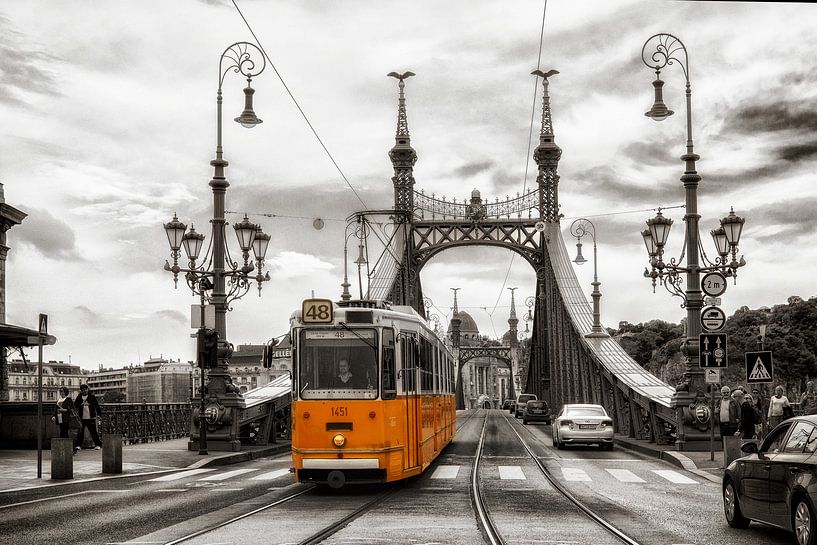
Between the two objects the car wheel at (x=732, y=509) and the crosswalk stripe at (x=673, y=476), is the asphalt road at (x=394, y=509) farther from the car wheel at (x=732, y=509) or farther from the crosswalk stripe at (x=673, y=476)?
the car wheel at (x=732, y=509)

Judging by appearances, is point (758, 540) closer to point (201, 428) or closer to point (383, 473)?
point (383, 473)

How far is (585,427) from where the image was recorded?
93.6 feet

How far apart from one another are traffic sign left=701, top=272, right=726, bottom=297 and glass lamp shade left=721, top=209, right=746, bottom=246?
46.7 inches

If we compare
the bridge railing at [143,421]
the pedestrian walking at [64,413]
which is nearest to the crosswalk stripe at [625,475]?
the pedestrian walking at [64,413]

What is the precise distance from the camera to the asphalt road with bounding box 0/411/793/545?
10.9 m

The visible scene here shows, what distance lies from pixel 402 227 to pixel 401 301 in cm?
630

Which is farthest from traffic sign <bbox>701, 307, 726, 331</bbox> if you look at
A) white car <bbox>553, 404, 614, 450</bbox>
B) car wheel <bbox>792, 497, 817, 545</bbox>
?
car wheel <bbox>792, 497, 817, 545</bbox>

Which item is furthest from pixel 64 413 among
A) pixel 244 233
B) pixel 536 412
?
pixel 536 412

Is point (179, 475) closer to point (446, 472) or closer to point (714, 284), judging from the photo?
point (446, 472)

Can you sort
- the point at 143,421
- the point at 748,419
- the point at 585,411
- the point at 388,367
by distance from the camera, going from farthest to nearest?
the point at 143,421, the point at 585,411, the point at 748,419, the point at 388,367

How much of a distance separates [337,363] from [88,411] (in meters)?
13.4

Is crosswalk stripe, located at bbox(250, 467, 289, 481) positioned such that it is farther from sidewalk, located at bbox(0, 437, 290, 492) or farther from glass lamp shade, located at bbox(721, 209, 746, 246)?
glass lamp shade, located at bbox(721, 209, 746, 246)

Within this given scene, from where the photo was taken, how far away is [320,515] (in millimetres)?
12875

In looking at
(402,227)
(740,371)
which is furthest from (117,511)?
(740,371)
